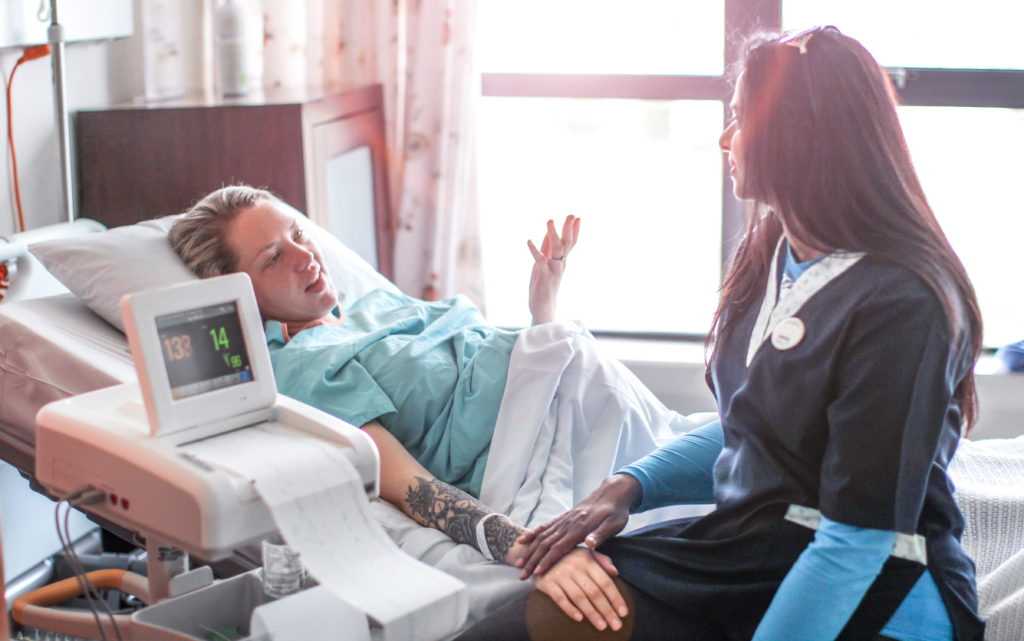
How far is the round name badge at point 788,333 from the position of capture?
1.15m

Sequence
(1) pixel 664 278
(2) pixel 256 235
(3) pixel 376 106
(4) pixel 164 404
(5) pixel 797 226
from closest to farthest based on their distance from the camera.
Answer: (4) pixel 164 404, (5) pixel 797 226, (2) pixel 256 235, (3) pixel 376 106, (1) pixel 664 278

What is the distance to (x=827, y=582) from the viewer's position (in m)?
1.08

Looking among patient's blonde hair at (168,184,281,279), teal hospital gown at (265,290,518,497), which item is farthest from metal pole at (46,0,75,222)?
teal hospital gown at (265,290,518,497)

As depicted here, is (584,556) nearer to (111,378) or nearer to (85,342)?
(111,378)

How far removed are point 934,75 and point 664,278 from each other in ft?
7.93

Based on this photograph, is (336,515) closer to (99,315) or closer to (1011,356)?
(99,315)

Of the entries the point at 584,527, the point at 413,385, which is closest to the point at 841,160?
the point at 584,527

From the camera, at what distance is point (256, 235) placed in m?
1.78

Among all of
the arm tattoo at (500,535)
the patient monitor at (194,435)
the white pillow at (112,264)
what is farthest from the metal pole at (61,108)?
the arm tattoo at (500,535)

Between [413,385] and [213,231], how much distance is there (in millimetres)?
477

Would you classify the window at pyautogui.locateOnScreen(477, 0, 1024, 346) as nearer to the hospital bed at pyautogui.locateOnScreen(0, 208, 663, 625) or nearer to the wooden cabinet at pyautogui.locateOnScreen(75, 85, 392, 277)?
the wooden cabinet at pyautogui.locateOnScreen(75, 85, 392, 277)

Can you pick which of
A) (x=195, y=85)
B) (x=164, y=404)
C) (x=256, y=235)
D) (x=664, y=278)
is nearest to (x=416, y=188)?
(x=195, y=85)

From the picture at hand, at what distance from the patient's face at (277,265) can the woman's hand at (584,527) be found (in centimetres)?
64

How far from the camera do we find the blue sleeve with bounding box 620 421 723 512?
1.41 metres
